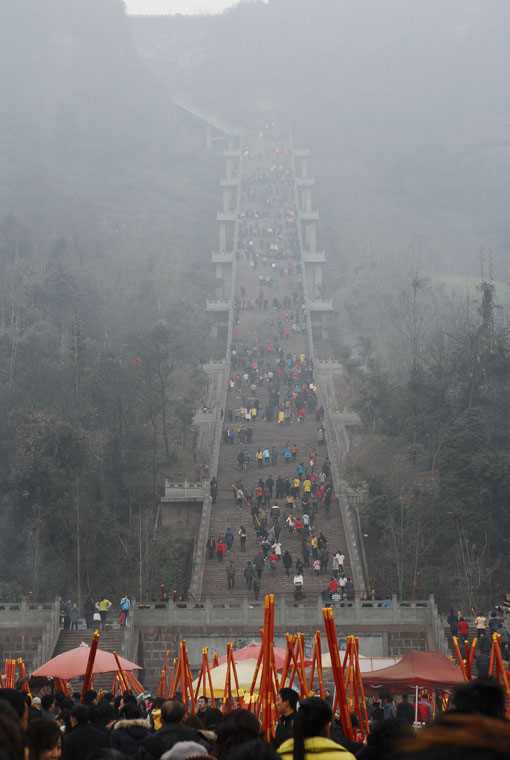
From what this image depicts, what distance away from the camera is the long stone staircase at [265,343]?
33.1 m

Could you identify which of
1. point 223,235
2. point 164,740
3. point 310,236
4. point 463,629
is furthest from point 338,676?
point 223,235

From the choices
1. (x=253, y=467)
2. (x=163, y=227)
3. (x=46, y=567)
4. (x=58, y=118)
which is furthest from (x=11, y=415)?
(x=58, y=118)

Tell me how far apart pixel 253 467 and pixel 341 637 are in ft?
38.7

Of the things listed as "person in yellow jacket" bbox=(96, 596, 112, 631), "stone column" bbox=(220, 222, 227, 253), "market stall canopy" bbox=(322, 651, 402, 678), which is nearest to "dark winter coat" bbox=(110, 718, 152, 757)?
"market stall canopy" bbox=(322, 651, 402, 678)

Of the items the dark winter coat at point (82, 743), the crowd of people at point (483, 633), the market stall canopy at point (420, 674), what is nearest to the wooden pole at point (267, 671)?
the dark winter coat at point (82, 743)

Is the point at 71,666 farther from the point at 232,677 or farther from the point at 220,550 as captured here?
the point at 220,550

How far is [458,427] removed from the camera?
40.6 metres

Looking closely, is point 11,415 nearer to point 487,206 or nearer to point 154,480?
point 154,480

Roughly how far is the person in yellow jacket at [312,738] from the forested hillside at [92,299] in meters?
30.3

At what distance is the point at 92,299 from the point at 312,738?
56054mm

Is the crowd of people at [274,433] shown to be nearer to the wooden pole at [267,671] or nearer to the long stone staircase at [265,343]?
the long stone staircase at [265,343]

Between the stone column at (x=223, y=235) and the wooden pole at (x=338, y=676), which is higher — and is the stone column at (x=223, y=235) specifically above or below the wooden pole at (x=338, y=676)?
above

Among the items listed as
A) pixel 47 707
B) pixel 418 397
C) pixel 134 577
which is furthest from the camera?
pixel 418 397

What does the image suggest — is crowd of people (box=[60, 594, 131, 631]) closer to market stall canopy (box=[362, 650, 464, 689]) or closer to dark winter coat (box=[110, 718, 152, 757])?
market stall canopy (box=[362, 650, 464, 689])
